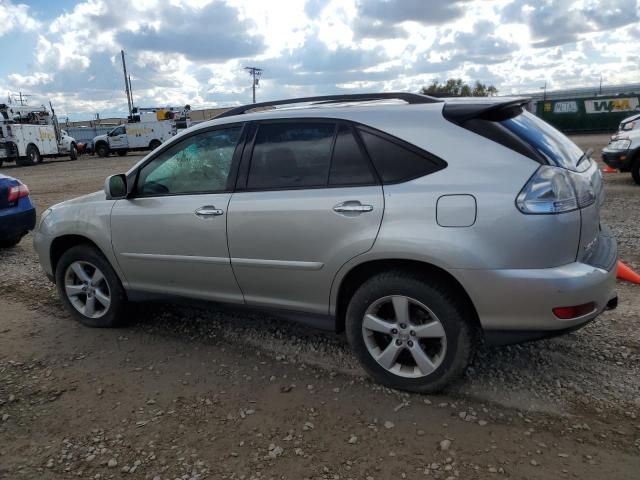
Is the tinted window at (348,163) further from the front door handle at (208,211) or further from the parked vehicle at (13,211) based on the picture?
the parked vehicle at (13,211)

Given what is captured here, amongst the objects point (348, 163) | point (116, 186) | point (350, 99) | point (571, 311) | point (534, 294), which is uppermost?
point (350, 99)

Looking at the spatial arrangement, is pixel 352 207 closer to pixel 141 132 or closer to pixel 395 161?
pixel 395 161

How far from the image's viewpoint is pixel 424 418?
→ 2910 millimetres

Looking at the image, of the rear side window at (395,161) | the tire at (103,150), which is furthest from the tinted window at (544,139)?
the tire at (103,150)

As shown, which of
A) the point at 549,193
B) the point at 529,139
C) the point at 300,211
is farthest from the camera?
the point at 300,211

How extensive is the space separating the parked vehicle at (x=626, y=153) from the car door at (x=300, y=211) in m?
8.92

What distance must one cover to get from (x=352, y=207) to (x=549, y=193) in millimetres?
1019

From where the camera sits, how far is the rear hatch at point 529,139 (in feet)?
9.09

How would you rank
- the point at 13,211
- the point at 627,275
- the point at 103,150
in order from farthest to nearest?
the point at 103,150
the point at 13,211
the point at 627,275

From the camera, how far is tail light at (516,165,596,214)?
2.63 meters

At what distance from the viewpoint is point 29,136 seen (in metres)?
26.3

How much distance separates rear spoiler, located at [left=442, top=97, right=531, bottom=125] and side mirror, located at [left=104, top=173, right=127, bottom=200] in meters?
2.38

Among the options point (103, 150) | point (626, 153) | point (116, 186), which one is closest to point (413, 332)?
point (116, 186)


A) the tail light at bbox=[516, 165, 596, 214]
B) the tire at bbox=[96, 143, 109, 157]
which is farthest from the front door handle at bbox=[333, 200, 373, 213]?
the tire at bbox=[96, 143, 109, 157]
